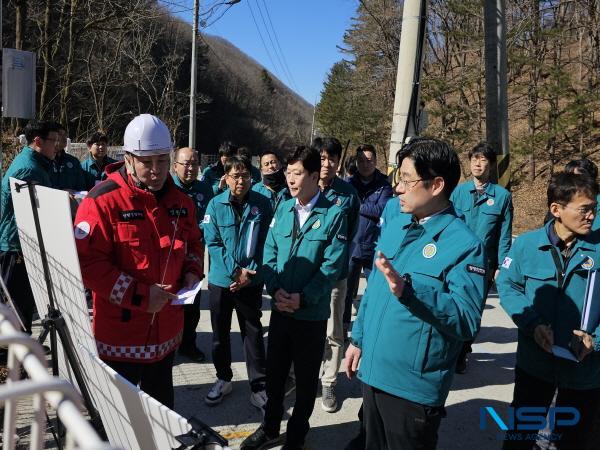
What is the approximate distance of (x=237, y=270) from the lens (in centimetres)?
376

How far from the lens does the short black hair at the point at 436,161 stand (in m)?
2.10

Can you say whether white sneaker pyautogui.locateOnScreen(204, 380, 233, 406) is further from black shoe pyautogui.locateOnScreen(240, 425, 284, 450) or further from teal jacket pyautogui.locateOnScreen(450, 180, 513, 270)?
teal jacket pyautogui.locateOnScreen(450, 180, 513, 270)

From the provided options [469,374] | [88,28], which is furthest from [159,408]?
[88,28]

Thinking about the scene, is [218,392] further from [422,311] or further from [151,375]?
[422,311]

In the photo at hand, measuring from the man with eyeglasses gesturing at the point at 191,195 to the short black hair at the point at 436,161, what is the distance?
2.85 meters

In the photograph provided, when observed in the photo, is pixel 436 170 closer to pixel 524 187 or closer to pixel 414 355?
pixel 414 355

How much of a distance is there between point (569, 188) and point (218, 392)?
2.92m

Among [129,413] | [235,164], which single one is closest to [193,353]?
[235,164]

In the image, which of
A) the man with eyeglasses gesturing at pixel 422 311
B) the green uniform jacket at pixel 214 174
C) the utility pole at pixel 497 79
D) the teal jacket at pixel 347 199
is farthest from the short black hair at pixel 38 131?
the utility pole at pixel 497 79

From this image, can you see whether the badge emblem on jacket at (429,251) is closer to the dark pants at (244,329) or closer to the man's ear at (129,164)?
the man's ear at (129,164)

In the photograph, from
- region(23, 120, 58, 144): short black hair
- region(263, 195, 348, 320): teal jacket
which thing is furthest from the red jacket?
region(23, 120, 58, 144): short black hair

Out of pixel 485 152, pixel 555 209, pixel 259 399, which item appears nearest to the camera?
pixel 555 209

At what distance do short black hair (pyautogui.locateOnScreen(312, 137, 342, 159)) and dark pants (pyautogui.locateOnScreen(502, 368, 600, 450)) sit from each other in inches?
94.7

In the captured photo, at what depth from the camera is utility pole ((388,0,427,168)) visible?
215 inches
